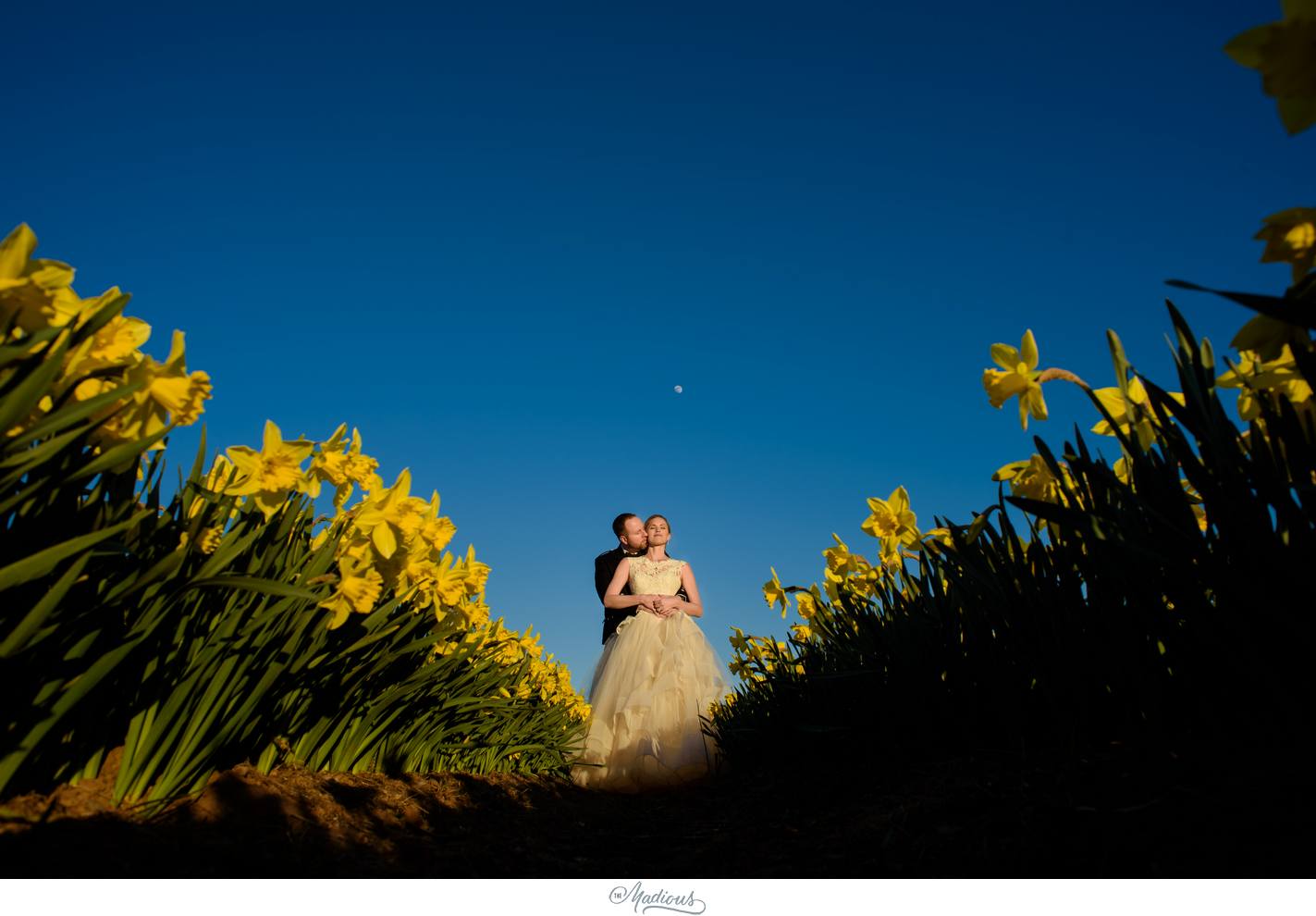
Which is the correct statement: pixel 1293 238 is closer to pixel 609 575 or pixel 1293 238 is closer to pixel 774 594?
pixel 774 594

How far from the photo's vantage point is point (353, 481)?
2205 millimetres

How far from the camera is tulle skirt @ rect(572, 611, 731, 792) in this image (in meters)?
5.75

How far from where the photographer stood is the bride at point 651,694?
577 cm

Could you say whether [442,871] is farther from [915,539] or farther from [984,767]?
[915,539]

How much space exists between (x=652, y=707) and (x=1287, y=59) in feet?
19.1

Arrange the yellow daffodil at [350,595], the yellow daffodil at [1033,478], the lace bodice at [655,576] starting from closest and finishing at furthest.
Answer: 1. the yellow daffodil at [350,595]
2. the yellow daffodil at [1033,478]
3. the lace bodice at [655,576]

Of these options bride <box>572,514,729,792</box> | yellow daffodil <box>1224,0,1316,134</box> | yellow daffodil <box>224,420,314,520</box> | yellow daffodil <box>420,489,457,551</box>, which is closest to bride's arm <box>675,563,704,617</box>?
bride <box>572,514,729,792</box>

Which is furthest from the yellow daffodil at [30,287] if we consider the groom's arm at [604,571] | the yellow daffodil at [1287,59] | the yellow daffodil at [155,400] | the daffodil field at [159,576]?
the groom's arm at [604,571]

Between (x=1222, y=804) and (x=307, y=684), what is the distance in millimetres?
2213

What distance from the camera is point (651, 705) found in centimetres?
602

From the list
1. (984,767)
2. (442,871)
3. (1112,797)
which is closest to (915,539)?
(984,767)

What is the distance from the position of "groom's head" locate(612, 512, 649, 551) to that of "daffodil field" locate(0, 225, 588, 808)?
593 centimetres

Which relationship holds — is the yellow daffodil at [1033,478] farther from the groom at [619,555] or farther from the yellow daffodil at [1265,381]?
the groom at [619,555]

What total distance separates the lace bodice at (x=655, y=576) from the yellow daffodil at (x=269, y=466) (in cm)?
575
